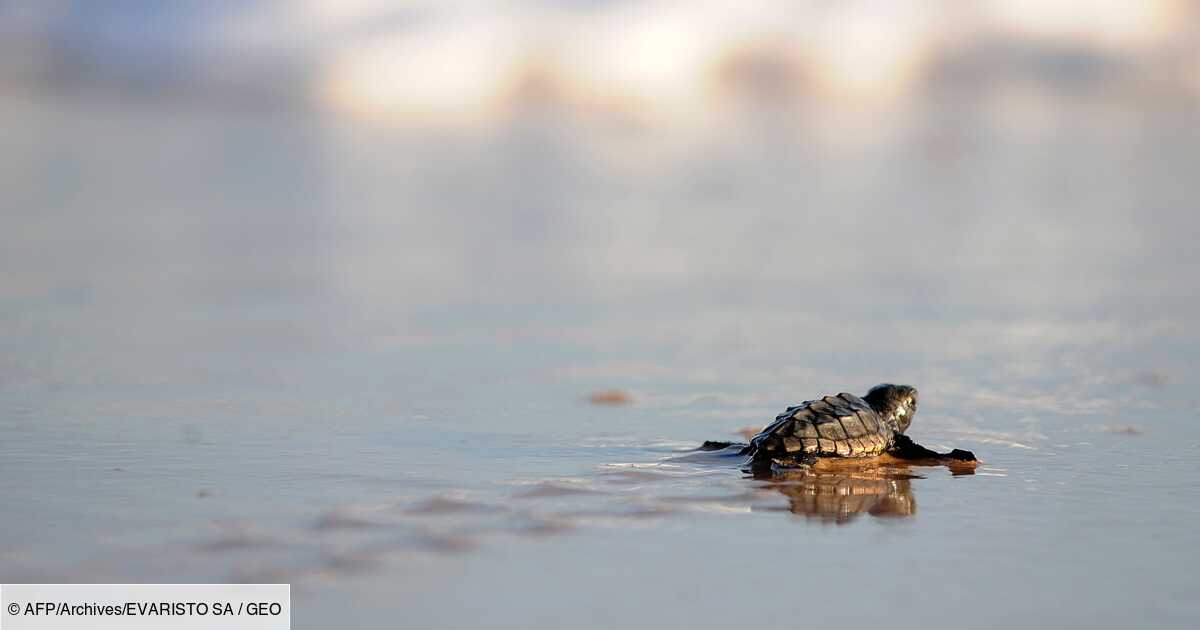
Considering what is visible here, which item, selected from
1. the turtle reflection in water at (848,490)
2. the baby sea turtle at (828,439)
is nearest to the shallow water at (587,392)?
the turtle reflection in water at (848,490)

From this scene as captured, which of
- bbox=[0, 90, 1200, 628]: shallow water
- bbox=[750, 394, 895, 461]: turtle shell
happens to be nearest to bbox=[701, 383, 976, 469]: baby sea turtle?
bbox=[750, 394, 895, 461]: turtle shell

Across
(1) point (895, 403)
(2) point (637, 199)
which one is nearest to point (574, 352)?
(1) point (895, 403)

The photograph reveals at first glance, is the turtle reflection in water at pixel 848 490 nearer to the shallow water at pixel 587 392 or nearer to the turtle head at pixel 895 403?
the shallow water at pixel 587 392

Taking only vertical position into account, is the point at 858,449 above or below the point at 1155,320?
below

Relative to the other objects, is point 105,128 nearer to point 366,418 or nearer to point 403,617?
point 366,418

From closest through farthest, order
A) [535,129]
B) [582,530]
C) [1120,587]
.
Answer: [1120,587]
[582,530]
[535,129]

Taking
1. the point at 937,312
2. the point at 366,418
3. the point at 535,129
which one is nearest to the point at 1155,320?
the point at 937,312

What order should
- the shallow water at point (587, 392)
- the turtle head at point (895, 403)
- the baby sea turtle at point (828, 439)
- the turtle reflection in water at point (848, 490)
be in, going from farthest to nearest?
1. the turtle head at point (895, 403)
2. the baby sea turtle at point (828, 439)
3. the turtle reflection in water at point (848, 490)
4. the shallow water at point (587, 392)
